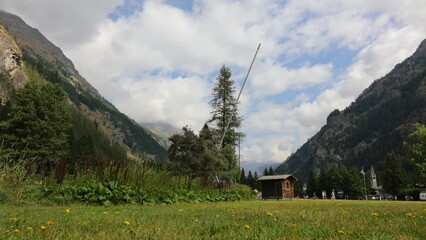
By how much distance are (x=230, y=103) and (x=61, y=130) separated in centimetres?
2674

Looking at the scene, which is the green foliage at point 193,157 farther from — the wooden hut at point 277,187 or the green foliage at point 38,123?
the wooden hut at point 277,187

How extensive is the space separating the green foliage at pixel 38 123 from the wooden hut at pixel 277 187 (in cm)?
3146

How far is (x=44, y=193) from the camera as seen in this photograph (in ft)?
32.4

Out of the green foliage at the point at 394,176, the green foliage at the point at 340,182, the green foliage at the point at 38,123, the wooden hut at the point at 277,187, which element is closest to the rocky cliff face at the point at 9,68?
the green foliage at the point at 38,123

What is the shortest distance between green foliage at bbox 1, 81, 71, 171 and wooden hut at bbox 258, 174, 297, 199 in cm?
3146

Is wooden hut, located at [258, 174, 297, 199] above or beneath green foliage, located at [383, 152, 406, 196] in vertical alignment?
beneath

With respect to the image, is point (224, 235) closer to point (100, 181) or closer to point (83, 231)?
point (83, 231)

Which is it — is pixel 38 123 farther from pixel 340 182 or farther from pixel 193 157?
pixel 340 182

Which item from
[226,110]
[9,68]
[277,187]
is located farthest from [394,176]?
[9,68]

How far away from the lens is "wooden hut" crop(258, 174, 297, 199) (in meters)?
58.0

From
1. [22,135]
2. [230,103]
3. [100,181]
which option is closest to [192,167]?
[100,181]

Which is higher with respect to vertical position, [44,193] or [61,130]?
[61,130]

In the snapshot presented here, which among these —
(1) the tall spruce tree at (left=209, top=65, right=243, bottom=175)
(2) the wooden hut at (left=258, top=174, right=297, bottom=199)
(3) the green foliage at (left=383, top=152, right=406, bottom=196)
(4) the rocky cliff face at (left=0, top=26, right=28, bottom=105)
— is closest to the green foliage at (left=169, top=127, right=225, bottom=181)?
(1) the tall spruce tree at (left=209, top=65, right=243, bottom=175)

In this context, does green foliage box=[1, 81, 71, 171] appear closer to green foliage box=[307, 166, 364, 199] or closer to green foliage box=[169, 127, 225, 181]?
green foliage box=[169, 127, 225, 181]
